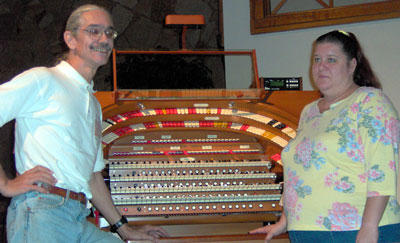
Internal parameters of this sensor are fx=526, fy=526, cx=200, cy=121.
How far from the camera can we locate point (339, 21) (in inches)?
161

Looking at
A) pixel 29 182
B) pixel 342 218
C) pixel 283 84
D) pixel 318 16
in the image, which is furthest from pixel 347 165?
pixel 318 16

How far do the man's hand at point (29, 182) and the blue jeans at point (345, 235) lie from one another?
Answer: 0.98 meters

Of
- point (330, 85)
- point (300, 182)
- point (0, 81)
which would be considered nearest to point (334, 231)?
point (300, 182)

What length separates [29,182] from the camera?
1.72 meters

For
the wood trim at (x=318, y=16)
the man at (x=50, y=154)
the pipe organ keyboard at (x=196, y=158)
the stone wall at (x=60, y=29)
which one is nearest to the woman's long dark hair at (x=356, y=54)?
the pipe organ keyboard at (x=196, y=158)

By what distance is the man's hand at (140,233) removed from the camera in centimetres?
228

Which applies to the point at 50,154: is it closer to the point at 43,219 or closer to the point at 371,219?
the point at 43,219

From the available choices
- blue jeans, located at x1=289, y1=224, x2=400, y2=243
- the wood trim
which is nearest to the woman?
blue jeans, located at x1=289, y1=224, x2=400, y2=243

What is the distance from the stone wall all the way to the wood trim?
30.2 inches

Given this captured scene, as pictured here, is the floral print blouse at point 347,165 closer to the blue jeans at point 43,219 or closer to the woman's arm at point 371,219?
the woman's arm at point 371,219

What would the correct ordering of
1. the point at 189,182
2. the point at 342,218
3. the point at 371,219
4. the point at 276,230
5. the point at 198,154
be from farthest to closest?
1. the point at 198,154
2. the point at 189,182
3. the point at 276,230
4. the point at 342,218
5. the point at 371,219

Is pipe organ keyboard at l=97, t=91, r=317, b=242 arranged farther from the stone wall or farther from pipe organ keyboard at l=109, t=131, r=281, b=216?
the stone wall

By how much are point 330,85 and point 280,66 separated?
7.19ft

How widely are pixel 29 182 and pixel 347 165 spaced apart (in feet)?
3.76
